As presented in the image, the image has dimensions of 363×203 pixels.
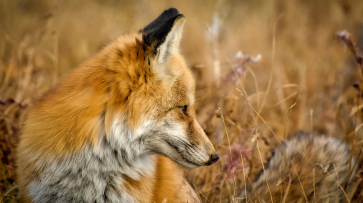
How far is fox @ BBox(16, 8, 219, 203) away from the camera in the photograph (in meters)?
2.00

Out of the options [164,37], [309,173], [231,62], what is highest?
[164,37]

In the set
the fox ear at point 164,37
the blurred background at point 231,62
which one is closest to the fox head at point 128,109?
the fox ear at point 164,37

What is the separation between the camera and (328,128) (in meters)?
4.48

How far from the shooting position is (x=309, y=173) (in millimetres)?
2779

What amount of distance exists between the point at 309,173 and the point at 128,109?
182 cm

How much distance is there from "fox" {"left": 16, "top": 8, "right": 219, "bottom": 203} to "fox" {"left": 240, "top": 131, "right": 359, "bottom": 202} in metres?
0.89

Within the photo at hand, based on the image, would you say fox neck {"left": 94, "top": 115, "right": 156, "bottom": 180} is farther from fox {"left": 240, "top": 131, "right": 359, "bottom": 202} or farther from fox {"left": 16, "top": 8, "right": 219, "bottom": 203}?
fox {"left": 240, "top": 131, "right": 359, "bottom": 202}

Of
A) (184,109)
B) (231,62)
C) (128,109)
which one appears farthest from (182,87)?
(231,62)

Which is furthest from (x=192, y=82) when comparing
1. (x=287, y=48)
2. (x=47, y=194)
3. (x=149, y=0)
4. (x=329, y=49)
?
(x=149, y=0)

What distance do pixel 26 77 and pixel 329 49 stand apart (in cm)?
658

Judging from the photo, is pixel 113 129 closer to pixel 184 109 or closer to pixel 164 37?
pixel 184 109

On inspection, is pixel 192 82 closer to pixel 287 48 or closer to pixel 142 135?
pixel 142 135

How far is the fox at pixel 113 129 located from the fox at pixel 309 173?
89cm

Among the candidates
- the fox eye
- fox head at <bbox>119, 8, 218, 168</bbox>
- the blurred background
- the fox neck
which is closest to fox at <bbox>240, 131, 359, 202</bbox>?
the blurred background
